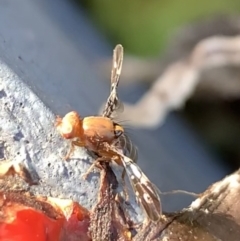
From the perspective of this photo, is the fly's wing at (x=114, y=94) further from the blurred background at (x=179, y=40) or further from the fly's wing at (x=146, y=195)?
the blurred background at (x=179, y=40)

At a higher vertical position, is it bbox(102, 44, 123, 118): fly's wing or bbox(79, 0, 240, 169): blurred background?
bbox(79, 0, 240, 169): blurred background

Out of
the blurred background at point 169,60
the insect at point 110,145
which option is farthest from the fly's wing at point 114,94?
the blurred background at point 169,60

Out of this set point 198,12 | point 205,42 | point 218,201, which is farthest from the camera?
point 198,12

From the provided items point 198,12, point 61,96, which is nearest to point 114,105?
point 61,96

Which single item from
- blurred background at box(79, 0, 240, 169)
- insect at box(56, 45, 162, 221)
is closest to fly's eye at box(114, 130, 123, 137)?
insect at box(56, 45, 162, 221)

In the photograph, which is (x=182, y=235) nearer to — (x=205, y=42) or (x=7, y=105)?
(x=7, y=105)

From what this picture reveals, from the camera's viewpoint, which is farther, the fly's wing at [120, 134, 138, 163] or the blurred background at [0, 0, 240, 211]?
the blurred background at [0, 0, 240, 211]

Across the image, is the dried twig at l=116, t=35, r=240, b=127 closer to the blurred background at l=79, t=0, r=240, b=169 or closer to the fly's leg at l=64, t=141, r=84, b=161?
the blurred background at l=79, t=0, r=240, b=169
